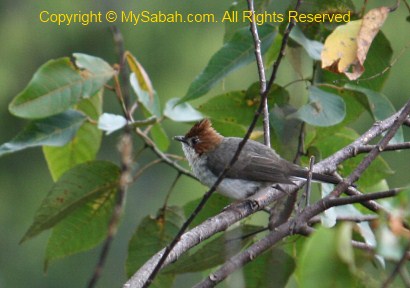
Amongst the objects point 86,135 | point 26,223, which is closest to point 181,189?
point 26,223

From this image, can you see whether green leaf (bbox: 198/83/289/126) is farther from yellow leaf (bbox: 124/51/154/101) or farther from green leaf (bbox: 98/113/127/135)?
green leaf (bbox: 98/113/127/135)

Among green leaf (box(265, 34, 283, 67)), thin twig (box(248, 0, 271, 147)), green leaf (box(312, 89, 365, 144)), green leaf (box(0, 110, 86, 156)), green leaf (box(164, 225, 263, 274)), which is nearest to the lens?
green leaf (box(164, 225, 263, 274))

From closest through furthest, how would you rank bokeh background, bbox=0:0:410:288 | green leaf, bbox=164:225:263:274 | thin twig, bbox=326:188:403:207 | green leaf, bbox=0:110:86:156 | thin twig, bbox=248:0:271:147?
thin twig, bbox=326:188:403:207 → green leaf, bbox=164:225:263:274 → thin twig, bbox=248:0:271:147 → green leaf, bbox=0:110:86:156 → bokeh background, bbox=0:0:410:288

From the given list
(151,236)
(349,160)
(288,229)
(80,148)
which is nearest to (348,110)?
(349,160)

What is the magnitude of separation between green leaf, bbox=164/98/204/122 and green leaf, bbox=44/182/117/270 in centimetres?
39

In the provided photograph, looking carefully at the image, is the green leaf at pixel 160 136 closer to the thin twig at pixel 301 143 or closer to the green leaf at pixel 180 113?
the green leaf at pixel 180 113

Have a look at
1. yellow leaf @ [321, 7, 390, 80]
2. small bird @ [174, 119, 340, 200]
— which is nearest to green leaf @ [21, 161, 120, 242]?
small bird @ [174, 119, 340, 200]

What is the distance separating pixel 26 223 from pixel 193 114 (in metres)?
9.95

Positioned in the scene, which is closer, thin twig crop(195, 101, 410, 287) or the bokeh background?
thin twig crop(195, 101, 410, 287)

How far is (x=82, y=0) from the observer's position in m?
11.9

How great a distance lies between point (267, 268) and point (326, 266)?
173cm

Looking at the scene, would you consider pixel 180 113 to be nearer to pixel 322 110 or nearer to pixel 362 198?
pixel 322 110

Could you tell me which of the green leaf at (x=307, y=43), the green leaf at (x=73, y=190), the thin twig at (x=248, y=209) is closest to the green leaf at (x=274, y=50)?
the green leaf at (x=307, y=43)

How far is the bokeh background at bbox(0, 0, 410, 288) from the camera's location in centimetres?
1111
